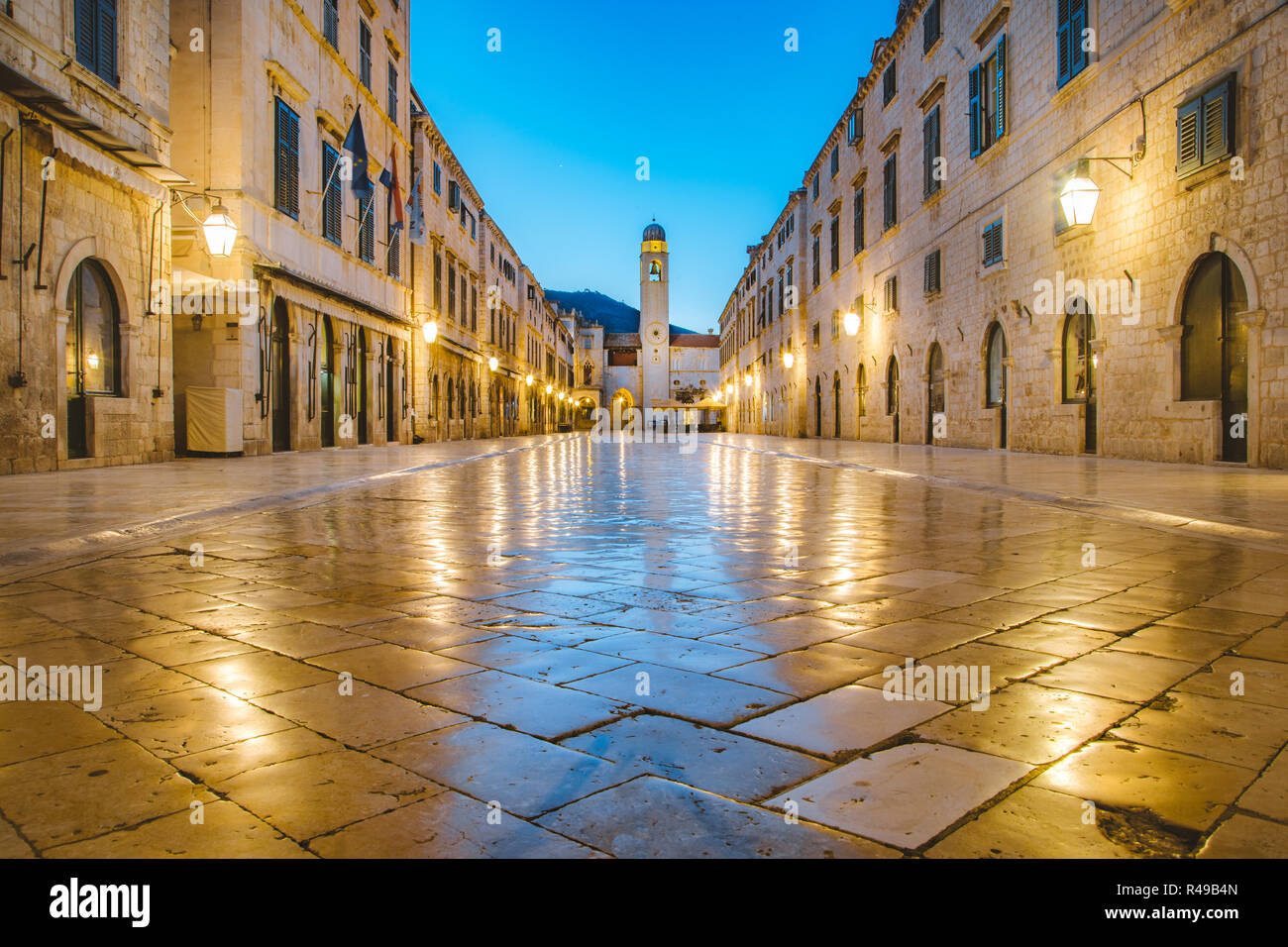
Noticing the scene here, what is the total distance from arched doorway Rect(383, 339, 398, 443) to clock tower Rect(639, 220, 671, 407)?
5768 cm

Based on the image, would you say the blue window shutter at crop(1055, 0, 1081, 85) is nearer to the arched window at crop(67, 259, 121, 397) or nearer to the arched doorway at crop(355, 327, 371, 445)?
the arched window at crop(67, 259, 121, 397)

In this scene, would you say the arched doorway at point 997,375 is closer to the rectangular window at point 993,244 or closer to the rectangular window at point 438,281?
the rectangular window at point 993,244

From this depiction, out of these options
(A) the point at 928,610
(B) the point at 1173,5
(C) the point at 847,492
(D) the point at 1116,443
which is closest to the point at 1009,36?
(B) the point at 1173,5

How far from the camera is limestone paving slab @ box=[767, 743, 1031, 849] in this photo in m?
1.65

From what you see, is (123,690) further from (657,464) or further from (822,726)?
(657,464)

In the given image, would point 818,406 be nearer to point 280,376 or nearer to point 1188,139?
point 280,376

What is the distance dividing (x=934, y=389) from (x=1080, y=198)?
32.8 feet

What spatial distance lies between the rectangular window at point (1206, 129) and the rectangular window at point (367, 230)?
18766 millimetres

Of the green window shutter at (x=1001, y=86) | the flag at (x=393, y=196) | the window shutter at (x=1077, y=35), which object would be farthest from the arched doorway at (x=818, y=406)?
the window shutter at (x=1077, y=35)

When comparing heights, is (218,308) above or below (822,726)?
above

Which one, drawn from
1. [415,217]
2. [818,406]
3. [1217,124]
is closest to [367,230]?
[415,217]

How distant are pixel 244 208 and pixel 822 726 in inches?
643

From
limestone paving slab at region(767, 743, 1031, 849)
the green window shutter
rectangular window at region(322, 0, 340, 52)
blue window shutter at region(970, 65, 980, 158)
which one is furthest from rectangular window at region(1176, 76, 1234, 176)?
rectangular window at region(322, 0, 340, 52)

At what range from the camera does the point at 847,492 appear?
9.53m
